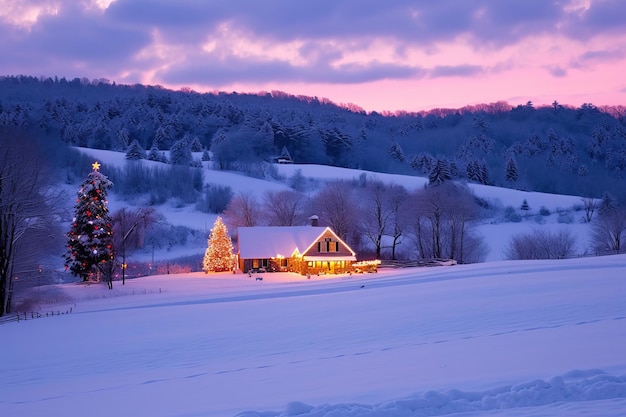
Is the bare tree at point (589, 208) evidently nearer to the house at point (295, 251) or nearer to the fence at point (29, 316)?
the house at point (295, 251)

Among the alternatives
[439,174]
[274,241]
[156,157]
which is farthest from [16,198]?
[156,157]

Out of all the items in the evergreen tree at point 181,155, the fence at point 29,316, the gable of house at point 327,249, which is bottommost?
the fence at point 29,316

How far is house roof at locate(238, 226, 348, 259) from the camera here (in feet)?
167

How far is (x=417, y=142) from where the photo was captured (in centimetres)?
16412

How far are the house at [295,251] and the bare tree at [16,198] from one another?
2012cm

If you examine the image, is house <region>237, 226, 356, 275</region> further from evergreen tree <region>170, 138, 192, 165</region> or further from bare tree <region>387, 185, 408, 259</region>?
evergreen tree <region>170, 138, 192, 165</region>

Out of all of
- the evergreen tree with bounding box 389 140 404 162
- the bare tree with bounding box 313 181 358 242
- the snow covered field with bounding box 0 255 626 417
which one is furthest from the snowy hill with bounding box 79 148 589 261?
the snow covered field with bounding box 0 255 626 417

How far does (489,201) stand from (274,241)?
52479 millimetres

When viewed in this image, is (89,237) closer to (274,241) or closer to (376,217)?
(274,241)

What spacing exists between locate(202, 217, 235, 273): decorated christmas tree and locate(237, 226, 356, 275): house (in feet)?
4.00

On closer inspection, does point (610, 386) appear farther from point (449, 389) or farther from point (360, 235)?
point (360, 235)

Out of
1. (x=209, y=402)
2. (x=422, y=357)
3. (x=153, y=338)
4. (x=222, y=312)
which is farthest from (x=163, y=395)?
(x=222, y=312)

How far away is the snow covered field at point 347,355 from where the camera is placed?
9.12 meters

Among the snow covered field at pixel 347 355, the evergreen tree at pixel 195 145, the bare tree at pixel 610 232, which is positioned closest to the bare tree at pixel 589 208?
the bare tree at pixel 610 232
